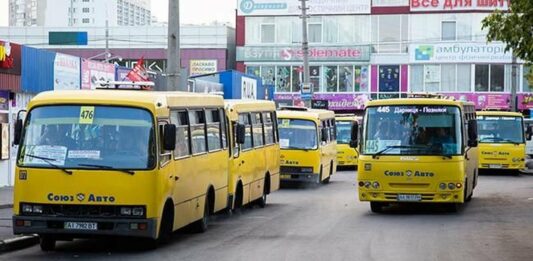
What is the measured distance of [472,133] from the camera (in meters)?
20.9

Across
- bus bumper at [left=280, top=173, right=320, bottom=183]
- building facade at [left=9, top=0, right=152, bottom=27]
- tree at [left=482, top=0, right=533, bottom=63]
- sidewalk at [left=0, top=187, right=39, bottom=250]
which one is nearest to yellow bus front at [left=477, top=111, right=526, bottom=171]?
bus bumper at [left=280, top=173, right=320, bottom=183]

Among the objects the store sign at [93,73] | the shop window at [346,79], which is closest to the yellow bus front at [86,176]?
the store sign at [93,73]

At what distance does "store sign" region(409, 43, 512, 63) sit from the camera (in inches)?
2505

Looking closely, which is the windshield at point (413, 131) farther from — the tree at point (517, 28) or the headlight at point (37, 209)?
the headlight at point (37, 209)

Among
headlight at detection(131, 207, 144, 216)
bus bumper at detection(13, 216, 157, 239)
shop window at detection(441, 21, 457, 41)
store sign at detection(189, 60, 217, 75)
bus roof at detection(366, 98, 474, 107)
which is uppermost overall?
shop window at detection(441, 21, 457, 41)

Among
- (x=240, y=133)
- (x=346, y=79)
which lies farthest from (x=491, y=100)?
(x=240, y=133)

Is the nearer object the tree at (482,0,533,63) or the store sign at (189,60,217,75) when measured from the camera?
the tree at (482,0,533,63)

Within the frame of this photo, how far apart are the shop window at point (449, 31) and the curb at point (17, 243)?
173 ft

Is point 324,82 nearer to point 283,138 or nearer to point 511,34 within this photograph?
point 283,138

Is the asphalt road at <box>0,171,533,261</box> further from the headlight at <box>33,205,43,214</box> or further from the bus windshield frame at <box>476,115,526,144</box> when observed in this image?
the bus windshield frame at <box>476,115,526,144</box>

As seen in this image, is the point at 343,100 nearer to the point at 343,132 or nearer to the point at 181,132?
the point at 343,132

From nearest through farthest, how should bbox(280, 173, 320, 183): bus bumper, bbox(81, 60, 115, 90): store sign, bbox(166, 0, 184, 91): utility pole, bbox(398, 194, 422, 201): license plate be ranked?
bbox(398, 194, 422, 201): license plate → bbox(166, 0, 184, 91): utility pole → bbox(81, 60, 115, 90): store sign → bbox(280, 173, 320, 183): bus bumper

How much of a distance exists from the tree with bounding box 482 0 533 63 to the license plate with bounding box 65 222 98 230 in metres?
8.36

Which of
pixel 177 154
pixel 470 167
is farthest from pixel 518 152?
pixel 177 154
